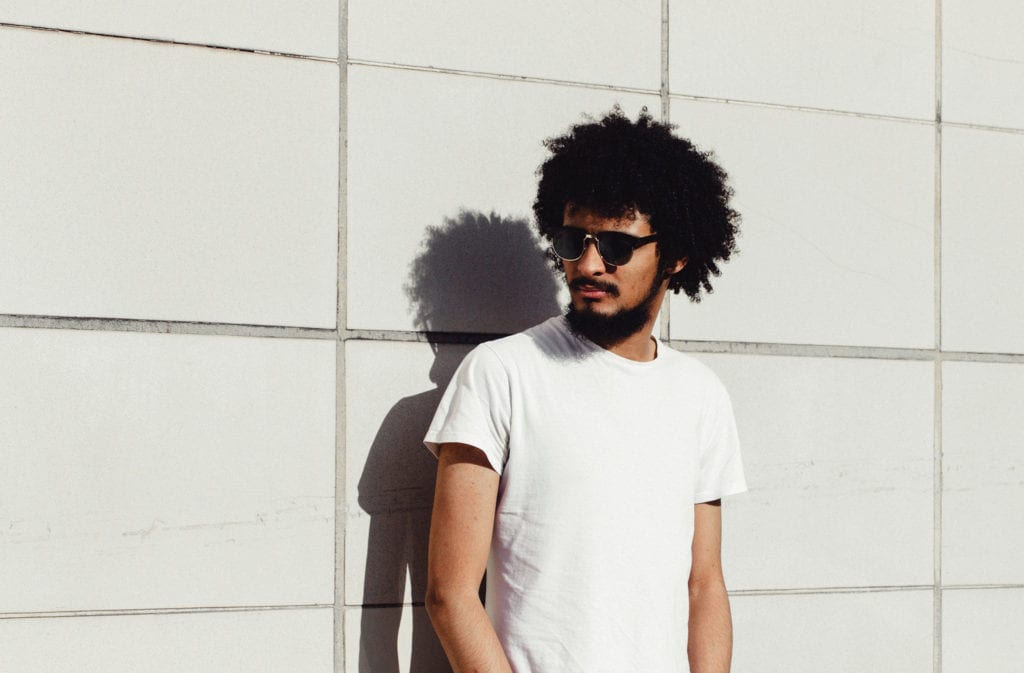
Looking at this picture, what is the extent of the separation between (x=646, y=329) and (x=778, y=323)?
912mm

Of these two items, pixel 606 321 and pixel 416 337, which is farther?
pixel 416 337

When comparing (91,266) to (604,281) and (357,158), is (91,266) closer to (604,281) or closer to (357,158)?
(357,158)

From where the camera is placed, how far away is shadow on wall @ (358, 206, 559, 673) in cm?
325

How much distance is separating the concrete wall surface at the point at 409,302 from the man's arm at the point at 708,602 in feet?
1.91

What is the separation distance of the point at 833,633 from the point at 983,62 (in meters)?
2.16

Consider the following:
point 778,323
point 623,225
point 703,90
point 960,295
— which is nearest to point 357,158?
point 623,225

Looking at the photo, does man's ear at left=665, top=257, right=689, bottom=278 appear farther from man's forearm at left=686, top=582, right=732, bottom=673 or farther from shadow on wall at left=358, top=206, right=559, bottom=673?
man's forearm at left=686, top=582, right=732, bottom=673

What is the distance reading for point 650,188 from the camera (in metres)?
2.95

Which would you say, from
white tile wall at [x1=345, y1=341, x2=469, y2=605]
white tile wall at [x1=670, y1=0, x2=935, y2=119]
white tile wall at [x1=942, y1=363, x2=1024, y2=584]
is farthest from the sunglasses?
white tile wall at [x1=942, y1=363, x2=1024, y2=584]

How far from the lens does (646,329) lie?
299cm

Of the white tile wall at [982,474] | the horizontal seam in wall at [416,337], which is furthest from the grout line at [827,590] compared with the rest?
the horizontal seam in wall at [416,337]

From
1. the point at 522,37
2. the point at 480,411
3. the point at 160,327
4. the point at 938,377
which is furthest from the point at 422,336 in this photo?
the point at 938,377

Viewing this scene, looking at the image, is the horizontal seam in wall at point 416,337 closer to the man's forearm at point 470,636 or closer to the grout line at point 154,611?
the grout line at point 154,611

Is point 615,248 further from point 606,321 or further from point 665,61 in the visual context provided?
point 665,61
